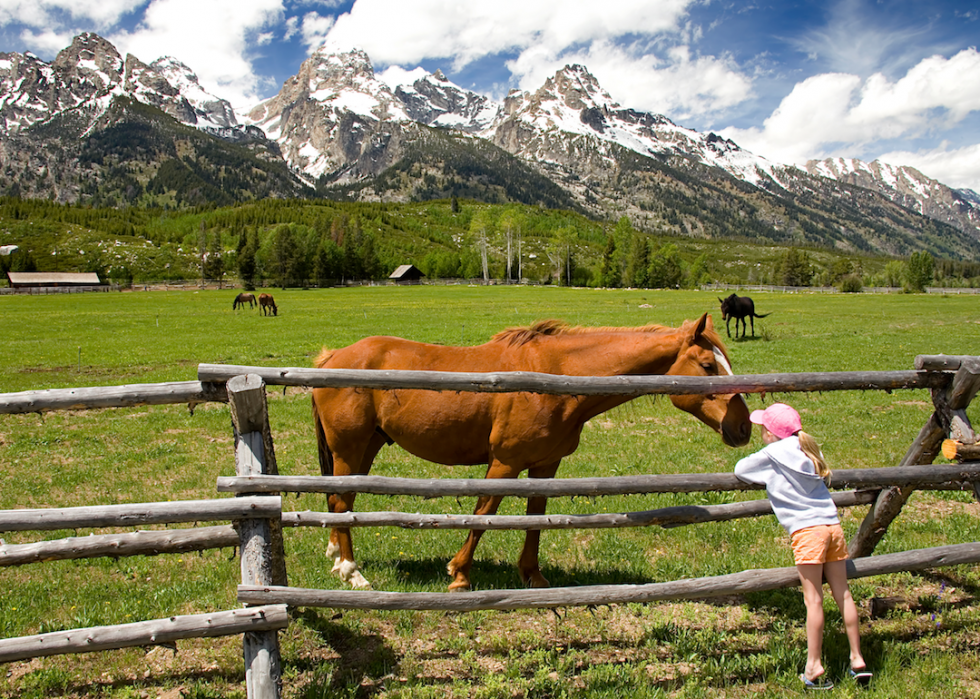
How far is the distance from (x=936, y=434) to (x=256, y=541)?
20.1 ft

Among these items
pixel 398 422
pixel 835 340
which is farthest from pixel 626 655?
pixel 835 340

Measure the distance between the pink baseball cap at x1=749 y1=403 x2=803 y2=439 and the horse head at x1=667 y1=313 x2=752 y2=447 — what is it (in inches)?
26.8

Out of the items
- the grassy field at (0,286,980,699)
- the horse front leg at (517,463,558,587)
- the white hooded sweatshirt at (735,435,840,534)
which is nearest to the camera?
the white hooded sweatshirt at (735,435,840,534)

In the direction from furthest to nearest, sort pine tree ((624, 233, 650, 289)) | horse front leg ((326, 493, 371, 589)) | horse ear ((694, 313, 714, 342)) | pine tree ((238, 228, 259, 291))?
pine tree ((238, 228, 259, 291)) < pine tree ((624, 233, 650, 289)) < horse front leg ((326, 493, 371, 589)) < horse ear ((694, 313, 714, 342))

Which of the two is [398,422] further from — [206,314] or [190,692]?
[206,314]

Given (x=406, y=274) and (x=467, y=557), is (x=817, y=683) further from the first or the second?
(x=406, y=274)

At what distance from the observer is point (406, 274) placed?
145250 millimetres

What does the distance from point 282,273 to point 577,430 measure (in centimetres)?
11830

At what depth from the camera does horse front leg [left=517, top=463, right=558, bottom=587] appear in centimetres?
578

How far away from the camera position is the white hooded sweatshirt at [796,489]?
14.1ft

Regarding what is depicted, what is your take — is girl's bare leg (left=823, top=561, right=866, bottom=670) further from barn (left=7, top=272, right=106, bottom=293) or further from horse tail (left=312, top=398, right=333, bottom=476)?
barn (left=7, top=272, right=106, bottom=293)

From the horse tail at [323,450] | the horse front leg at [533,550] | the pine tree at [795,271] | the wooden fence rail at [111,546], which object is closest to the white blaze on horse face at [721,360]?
the horse front leg at [533,550]

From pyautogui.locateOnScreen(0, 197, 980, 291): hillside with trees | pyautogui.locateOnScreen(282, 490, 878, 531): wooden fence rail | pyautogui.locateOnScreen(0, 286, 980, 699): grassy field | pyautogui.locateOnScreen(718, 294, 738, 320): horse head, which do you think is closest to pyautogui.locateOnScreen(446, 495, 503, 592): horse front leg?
pyautogui.locateOnScreen(0, 286, 980, 699): grassy field

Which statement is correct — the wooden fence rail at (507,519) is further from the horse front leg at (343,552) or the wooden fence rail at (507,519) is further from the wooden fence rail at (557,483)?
the horse front leg at (343,552)
